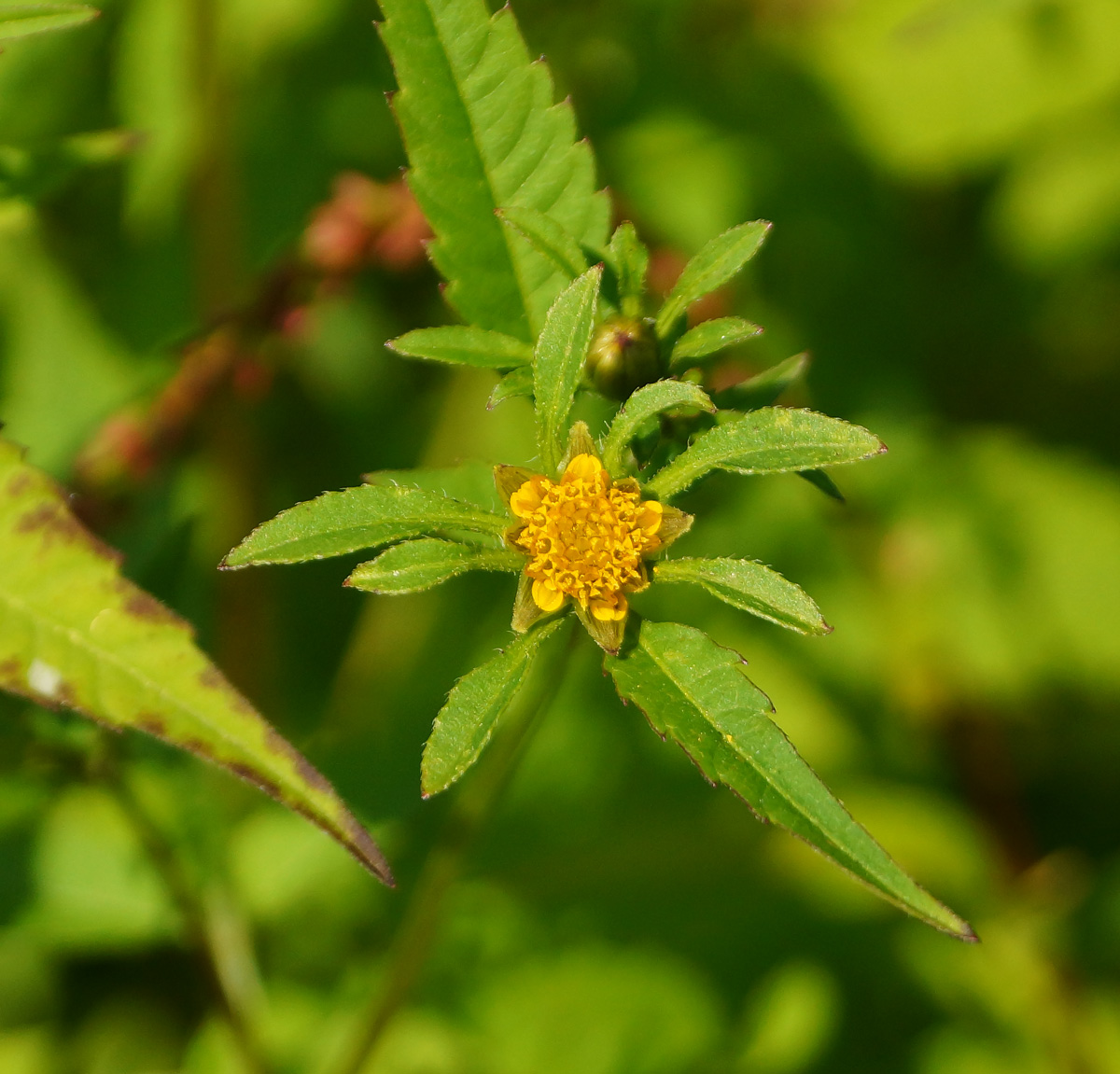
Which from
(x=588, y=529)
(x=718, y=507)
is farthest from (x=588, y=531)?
(x=718, y=507)

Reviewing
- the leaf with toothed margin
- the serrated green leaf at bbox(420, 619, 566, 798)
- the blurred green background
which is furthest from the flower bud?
the blurred green background

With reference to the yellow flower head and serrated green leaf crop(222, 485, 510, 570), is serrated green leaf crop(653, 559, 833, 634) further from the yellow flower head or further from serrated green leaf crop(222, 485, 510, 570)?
serrated green leaf crop(222, 485, 510, 570)

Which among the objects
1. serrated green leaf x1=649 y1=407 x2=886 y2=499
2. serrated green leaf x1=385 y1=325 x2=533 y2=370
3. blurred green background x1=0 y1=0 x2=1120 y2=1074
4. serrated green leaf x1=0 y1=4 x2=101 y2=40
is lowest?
blurred green background x1=0 y1=0 x2=1120 y2=1074

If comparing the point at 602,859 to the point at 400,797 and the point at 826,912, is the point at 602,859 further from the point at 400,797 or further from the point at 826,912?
the point at 400,797

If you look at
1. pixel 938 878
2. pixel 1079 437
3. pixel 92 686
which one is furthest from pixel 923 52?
pixel 92 686

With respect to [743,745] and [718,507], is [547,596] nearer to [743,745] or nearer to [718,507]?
[743,745]
